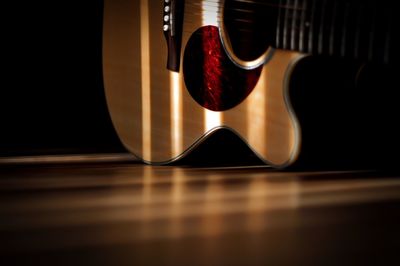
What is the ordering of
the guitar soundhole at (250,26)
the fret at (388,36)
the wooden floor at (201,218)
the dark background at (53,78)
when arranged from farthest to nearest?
the dark background at (53,78)
the guitar soundhole at (250,26)
the fret at (388,36)
the wooden floor at (201,218)

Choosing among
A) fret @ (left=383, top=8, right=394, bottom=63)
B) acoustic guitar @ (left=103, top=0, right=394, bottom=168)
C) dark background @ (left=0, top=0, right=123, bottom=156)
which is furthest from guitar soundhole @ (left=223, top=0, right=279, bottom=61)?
dark background @ (left=0, top=0, right=123, bottom=156)

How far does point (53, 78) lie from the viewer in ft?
5.51

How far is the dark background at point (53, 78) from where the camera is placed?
1.59 metres

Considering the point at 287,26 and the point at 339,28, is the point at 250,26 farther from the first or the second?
the point at 339,28

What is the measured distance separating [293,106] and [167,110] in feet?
1.10

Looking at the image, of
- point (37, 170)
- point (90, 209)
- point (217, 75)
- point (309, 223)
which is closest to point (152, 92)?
point (217, 75)

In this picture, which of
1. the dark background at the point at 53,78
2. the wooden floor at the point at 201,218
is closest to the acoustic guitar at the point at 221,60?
the wooden floor at the point at 201,218

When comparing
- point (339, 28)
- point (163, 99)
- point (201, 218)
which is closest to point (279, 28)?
point (339, 28)

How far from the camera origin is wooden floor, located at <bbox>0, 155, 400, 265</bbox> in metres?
0.40

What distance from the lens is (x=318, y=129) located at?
0.89 meters

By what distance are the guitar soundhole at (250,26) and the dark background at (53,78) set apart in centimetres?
74

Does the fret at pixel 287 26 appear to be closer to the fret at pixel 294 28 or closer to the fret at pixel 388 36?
the fret at pixel 294 28

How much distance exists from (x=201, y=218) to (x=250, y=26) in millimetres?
521

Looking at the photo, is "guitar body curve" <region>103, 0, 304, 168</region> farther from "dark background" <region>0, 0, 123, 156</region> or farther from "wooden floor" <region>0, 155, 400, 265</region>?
"dark background" <region>0, 0, 123, 156</region>
